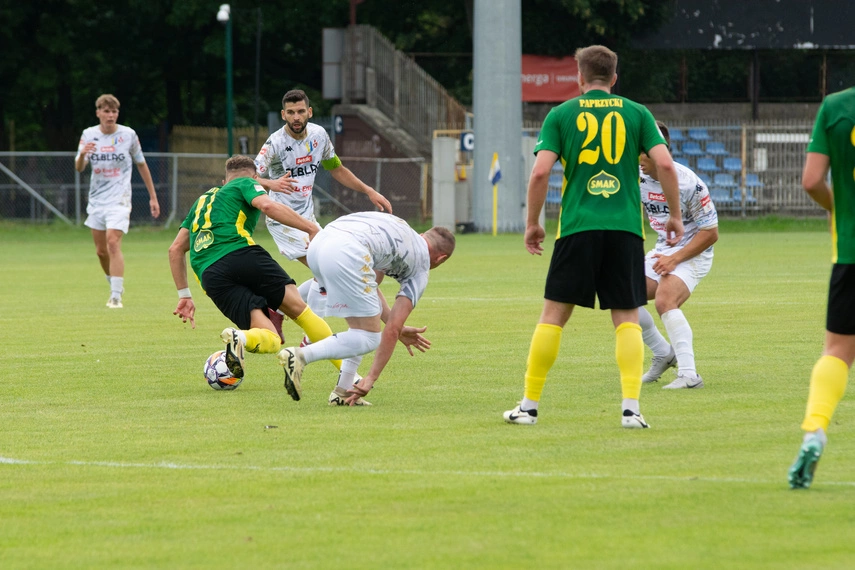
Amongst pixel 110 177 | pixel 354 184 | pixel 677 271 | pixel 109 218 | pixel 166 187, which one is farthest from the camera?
pixel 166 187

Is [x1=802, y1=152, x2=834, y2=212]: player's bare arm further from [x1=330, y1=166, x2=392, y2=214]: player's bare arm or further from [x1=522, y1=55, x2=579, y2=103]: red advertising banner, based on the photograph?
[x1=522, y1=55, x2=579, y2=103]: red advertising banner

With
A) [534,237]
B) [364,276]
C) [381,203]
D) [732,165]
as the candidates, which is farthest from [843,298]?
[732,165]

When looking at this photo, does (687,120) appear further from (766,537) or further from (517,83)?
(766,537)

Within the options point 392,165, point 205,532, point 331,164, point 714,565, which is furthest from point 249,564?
point 392,165

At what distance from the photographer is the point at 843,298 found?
5.61 metres

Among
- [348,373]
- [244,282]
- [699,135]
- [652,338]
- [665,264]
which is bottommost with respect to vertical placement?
[348,373]

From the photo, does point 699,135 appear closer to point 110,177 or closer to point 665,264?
point 110,177

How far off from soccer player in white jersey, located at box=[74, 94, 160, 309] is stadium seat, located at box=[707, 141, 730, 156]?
24.6 meters

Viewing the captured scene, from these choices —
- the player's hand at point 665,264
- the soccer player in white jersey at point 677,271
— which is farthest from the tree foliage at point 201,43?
the player's hand at point 665,264

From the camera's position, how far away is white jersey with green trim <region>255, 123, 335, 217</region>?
12.3 meters

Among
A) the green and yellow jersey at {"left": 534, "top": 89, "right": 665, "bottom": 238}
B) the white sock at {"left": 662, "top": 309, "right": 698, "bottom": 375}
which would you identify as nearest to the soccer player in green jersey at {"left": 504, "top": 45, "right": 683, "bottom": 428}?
the green and yellow jersey at {"left": 534, "top": 89, "right": 665, "bottom": 238}

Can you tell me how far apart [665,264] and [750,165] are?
30.4 meters

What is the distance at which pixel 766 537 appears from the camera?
15.8 feet

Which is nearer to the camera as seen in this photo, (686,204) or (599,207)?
(599,207)
